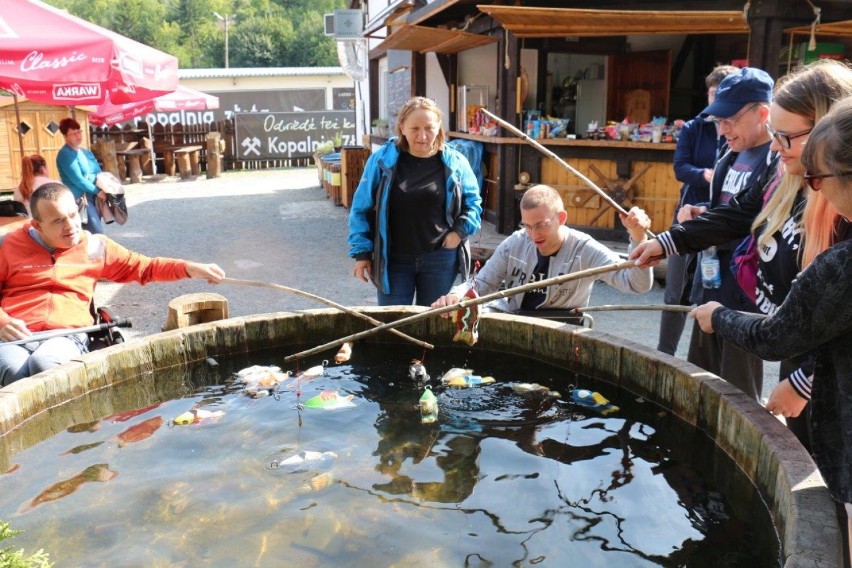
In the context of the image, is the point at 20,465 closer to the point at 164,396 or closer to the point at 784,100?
the point at 164,396

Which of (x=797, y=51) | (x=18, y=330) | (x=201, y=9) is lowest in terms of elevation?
(x=18, y=330)

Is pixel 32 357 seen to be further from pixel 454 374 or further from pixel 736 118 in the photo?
pixel 736 118

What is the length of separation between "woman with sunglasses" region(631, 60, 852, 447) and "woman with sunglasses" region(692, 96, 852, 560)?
0.30 meters

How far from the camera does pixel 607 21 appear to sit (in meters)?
8.43

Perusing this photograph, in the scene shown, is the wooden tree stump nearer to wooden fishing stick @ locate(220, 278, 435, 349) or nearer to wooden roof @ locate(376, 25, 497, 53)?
wooden fishing stick @ locate(220, 278, 435, 349)

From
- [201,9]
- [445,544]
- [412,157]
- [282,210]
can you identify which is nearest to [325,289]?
[412,157]

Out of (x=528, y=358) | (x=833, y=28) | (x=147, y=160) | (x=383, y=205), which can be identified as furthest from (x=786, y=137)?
(x=147, y=160)

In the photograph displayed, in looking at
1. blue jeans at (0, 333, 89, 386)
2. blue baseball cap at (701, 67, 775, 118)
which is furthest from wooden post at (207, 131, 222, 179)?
blue baseball cap at (701, 67, 775, 118)

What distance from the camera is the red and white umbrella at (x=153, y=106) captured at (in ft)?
53.0

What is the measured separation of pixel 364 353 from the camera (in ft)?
15.1

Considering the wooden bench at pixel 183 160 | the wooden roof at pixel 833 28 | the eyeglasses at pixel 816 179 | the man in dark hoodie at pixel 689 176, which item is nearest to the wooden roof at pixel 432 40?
the wooden roof at pixel 833 28

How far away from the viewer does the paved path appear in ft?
25.0

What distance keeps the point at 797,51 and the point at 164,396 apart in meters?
10.5

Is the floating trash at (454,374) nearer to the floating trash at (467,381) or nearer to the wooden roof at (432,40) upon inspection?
the floating trash at (467,381)
